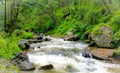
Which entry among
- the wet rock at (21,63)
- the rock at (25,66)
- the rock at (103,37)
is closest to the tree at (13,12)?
the rock at (103,37)

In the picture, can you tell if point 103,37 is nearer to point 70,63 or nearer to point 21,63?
point 70,63

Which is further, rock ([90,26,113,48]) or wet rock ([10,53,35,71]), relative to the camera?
rock ([90,26,113,48])

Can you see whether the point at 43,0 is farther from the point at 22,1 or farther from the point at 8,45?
the point at 8,45

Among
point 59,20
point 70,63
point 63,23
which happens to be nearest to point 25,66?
point 70,63

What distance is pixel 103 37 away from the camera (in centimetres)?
2591

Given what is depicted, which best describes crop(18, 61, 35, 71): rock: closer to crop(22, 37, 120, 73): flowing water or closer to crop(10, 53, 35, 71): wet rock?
crop(10, 53, 35, 71): wet rock

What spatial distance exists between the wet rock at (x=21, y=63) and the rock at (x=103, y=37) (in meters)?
11.1

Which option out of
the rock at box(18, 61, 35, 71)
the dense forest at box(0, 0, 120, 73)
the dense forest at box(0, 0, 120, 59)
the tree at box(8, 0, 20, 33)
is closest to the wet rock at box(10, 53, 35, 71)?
the rock at box(18, 61, 35, 71)

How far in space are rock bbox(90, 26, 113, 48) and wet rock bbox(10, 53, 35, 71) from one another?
11145 millimetres

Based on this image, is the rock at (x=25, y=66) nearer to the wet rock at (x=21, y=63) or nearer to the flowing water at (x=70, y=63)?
the wet rock at (x=21, y=63)

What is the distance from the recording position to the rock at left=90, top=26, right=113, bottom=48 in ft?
84.4

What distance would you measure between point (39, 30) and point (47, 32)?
2502 mm

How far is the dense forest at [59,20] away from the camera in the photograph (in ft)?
85.7

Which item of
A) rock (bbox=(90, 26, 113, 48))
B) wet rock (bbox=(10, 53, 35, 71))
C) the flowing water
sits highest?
rock (bbox=(90, 26, 113, 48))
